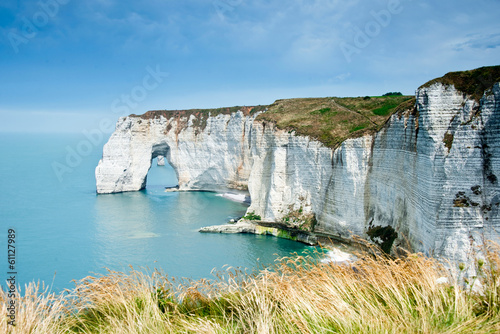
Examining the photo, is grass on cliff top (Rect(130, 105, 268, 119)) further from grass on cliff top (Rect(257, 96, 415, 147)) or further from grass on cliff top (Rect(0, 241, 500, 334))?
grass on cliff top (Rect(0, 241, 500, 334))

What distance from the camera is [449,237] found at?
53.2ft

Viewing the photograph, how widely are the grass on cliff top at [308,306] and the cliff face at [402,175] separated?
1.43m

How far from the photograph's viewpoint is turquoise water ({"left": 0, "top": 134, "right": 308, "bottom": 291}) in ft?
75.1

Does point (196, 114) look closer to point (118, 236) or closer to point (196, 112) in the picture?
point (196, 112)

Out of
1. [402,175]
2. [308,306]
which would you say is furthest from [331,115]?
[308,306]

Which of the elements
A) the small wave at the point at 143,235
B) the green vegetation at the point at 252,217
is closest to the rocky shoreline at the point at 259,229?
the green vegetation at the point at 252,217

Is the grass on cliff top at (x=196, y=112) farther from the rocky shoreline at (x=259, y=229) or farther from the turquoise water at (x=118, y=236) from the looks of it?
the rocky shoreline at (x=259, y=229)

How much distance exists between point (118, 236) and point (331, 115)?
22.0 metres

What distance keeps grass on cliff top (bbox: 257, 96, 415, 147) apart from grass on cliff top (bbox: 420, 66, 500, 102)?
811 centimetres

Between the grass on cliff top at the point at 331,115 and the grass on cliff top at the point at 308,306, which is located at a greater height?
the grass on cliff top at the point at 331,115

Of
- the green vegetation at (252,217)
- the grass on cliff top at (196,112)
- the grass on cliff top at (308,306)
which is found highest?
the grass on cliff top at (196,112)

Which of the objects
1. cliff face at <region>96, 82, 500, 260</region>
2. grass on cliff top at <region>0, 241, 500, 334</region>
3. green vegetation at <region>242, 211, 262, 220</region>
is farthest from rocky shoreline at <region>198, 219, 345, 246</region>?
grass on cliff top at <region>0, 241, 500, 334</region>

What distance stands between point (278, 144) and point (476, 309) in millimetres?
27759

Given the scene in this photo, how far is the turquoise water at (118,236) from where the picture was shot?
22891 mm
